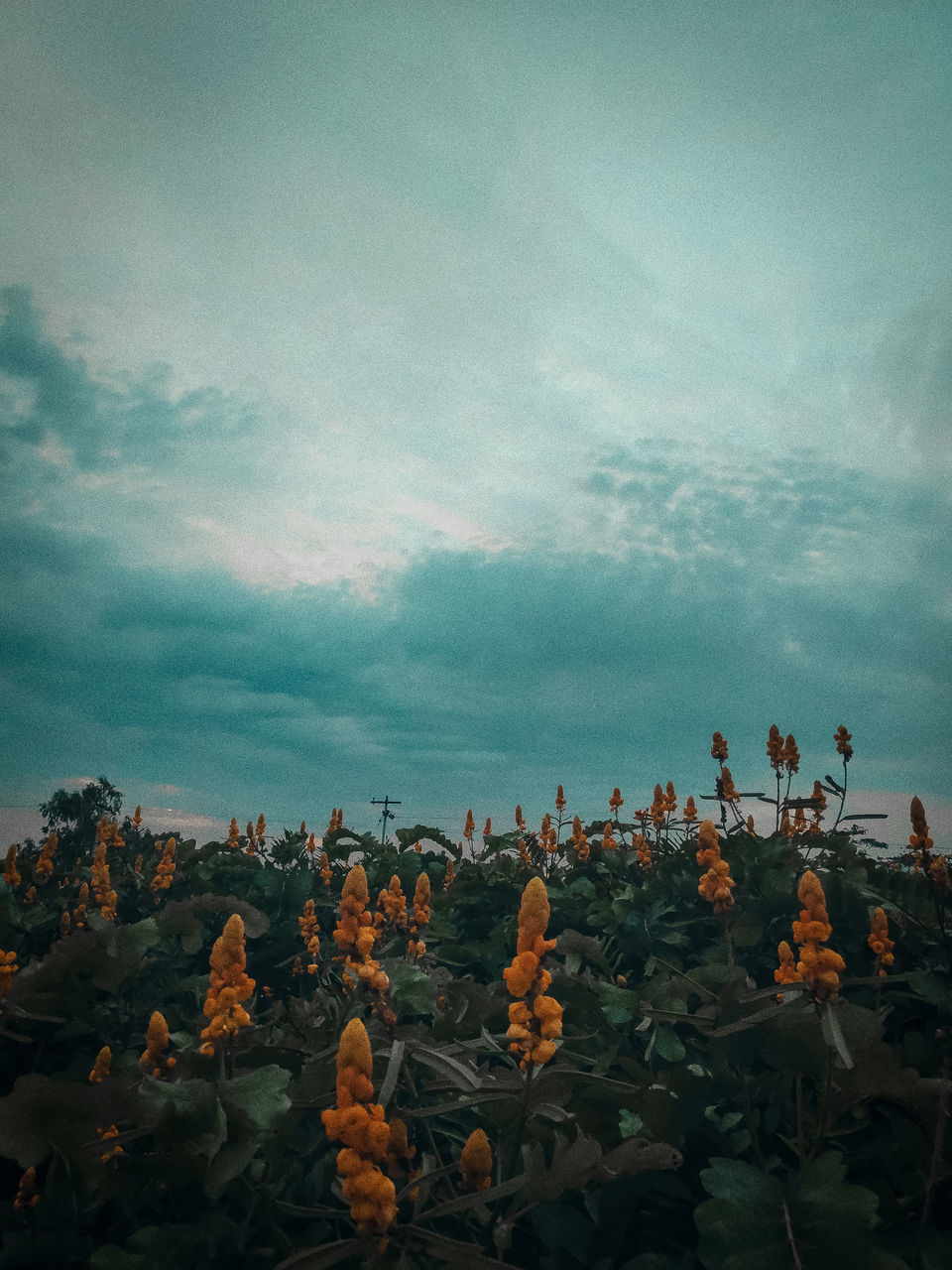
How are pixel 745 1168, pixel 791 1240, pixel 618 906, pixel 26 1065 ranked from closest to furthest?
pixel 791 1240, pixel 745 1168, pixel 26 1065, pixel 618 906

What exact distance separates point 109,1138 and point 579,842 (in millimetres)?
4945

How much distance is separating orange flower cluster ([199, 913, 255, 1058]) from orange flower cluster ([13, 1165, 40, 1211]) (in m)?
0.70

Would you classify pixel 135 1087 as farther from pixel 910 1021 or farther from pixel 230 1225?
pixel 910 1021

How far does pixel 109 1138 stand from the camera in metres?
1.43

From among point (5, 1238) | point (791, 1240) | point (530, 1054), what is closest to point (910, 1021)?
point (791, 1240)

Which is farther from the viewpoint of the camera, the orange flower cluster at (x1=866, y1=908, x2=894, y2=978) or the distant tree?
the distant tree

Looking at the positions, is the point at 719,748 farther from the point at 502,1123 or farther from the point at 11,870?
the point at 11,870

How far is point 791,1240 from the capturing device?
51.7 inches

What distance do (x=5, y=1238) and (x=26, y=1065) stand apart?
181 centimetres

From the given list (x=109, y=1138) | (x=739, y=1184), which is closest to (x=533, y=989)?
(x=739, y=1184)

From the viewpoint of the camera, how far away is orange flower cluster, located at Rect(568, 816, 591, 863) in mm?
5869

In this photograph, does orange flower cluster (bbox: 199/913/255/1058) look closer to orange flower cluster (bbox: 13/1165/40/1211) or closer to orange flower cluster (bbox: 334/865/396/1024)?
orange flower cluster (bbox: 334/865/396/1024)

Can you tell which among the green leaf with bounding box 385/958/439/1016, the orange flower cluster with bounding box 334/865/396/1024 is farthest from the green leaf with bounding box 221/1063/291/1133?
the green leaf with bounding box 385/958/439/1016

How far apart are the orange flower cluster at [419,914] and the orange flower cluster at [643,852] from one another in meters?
1.79
